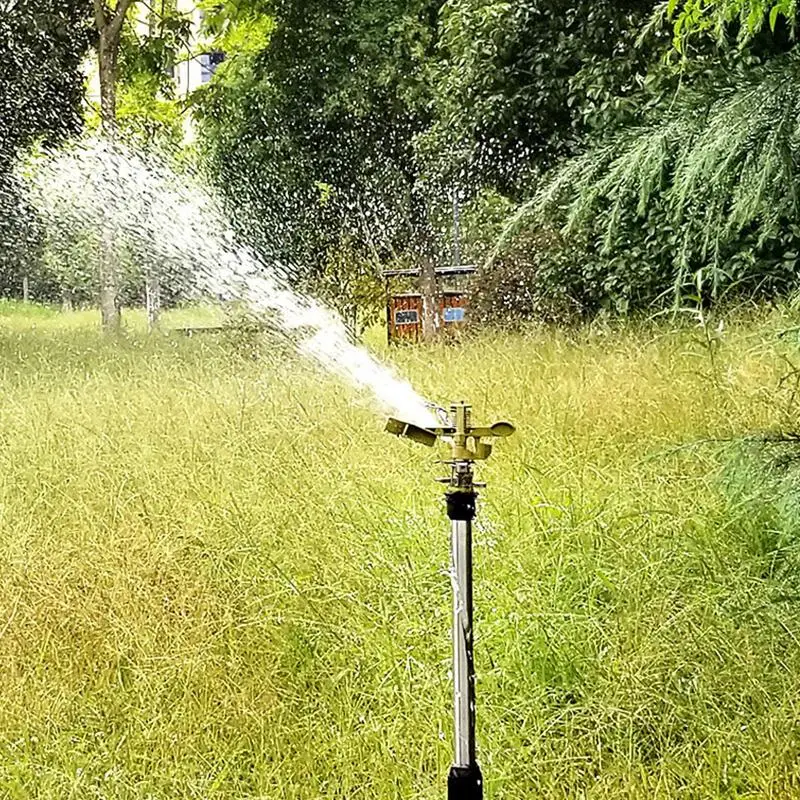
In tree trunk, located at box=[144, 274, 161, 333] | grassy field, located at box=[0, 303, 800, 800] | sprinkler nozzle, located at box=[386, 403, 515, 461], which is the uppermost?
sprinkler nozzle, located at box=[386, 403, 515, 461]

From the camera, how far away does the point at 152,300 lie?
12.1 feet

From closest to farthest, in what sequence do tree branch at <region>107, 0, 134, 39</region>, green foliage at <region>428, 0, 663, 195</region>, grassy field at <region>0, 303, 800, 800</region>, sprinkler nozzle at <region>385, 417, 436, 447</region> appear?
1. sprinkler nozzle at <region>385, 417, 436, 447</region>
2. grassy field at <region>0, 303, 800, 800</region>
3. green foliage at <region>428, 0, 663, 195</region>
4. tree branch at <region>107, 0, 134, 39</region>

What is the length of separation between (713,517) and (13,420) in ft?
4.50

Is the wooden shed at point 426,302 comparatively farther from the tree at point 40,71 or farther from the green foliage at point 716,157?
the green foliage at point 716,157

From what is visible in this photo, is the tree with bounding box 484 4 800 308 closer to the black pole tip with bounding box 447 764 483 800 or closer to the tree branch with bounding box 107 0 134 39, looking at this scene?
the black pole tip with bounding box 447 764 483 800

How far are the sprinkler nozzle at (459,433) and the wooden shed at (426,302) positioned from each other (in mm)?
2755

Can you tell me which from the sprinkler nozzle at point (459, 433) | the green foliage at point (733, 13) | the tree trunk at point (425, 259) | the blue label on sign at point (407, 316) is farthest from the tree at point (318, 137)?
the sprinkler nozzle at point (459, 433)

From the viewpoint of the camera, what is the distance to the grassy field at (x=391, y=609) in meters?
0.97

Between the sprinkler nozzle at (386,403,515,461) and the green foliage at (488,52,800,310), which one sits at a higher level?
the green foliage at (488,52,800,310)

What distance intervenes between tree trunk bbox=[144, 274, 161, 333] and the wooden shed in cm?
78

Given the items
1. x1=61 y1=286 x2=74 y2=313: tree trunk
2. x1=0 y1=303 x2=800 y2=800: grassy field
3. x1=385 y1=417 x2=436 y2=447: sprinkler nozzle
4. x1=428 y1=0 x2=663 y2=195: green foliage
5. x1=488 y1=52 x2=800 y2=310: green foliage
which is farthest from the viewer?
x1=61 y1=286 x2=74 y2=313: tree trunk

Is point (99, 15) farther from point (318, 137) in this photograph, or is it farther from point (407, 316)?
point (407, 316)

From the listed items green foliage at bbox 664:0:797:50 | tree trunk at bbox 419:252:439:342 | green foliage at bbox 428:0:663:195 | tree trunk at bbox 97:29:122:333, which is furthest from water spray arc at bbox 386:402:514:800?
tree trunk at bbox 97:29:122:333

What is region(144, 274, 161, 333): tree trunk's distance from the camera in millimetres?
3547
